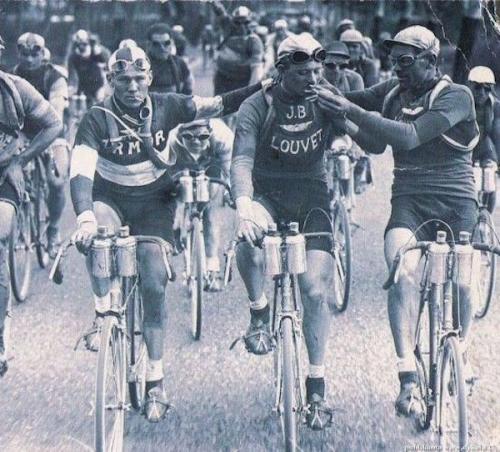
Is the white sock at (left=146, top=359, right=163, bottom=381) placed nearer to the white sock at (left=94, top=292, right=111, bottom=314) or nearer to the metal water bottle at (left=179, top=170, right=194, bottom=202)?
the white sock at (left=94, top=292, right=111, bottom=314)

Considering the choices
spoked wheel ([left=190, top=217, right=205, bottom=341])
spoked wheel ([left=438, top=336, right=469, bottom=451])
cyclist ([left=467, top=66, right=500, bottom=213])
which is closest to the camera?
spoked wheel ([left=438, top=336, right=469, bottom=451])

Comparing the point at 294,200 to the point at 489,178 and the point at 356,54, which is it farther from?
the point at 356,54

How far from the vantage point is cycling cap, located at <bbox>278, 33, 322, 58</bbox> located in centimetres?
477

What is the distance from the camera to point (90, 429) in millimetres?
5031

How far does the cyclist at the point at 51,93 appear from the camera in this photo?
8500 millimetres


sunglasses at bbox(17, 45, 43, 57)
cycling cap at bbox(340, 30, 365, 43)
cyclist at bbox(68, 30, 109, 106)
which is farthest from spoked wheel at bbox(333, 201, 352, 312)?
cyclist at bbox(68, 30, 109, 106)

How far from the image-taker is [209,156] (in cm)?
721

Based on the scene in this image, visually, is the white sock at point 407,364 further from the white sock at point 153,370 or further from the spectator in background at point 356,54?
the spectator in background at point 356,54

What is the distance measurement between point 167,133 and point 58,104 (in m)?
3.35

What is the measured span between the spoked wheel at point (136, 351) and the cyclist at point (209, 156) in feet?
5.88

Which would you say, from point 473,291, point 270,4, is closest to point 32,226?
point 473,291

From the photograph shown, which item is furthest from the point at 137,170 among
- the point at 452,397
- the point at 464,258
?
the point at 452,397

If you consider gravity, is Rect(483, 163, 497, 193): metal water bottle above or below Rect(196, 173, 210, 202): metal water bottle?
above

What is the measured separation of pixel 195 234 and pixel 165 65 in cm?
415
